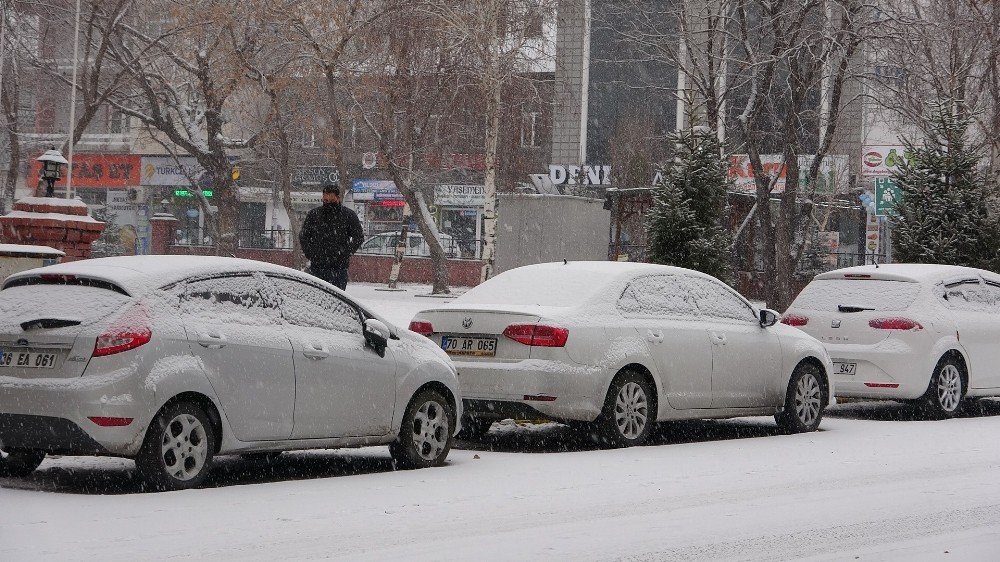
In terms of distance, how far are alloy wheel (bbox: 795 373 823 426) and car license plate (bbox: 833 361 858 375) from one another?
1101mm

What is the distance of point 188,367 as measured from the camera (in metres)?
8.39

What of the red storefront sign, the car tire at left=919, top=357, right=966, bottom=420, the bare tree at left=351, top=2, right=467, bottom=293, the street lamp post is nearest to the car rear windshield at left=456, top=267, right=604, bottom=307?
the car tire at left=919, top=357, right=966, bottom=420

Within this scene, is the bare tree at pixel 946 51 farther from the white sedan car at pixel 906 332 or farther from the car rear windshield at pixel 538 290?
the car rear windshield at pixel 538 290

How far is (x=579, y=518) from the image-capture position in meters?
8.03

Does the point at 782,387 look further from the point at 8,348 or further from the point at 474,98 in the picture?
the point at 474,98

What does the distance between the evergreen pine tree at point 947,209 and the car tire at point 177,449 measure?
55.5ft

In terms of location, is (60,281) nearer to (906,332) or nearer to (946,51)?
(906,332)

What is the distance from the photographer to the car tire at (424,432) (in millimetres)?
10070

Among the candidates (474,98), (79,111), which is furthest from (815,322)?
(79,111)

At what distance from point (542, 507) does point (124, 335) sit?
8.53ft

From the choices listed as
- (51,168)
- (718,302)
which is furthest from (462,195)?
(718,302)

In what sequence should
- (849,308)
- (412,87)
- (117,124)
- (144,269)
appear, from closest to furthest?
(144,269) → (849,308) → (412,87) → (117,124)

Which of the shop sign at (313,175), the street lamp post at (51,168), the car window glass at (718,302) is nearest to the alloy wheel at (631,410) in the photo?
the car window glass at (718,302)

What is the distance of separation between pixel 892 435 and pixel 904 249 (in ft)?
35.1
